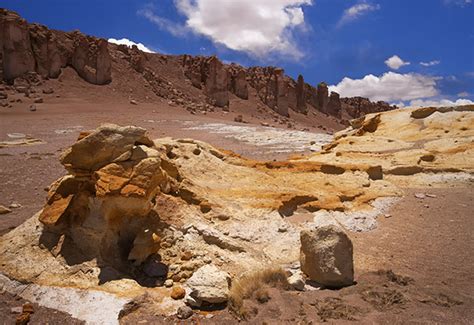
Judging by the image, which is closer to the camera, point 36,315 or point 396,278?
point 36,315

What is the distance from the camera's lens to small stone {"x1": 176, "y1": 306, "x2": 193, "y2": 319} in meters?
4.71

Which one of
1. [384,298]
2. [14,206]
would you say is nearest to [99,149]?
[14,206]

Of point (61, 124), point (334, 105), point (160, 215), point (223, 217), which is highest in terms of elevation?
point (334, 105)

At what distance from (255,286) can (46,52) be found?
53095mm

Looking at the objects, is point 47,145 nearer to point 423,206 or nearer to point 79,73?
point 423,206

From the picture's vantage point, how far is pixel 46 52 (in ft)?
159

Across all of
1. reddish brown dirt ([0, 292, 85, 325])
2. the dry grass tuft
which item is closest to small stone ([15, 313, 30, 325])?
reddish brown dirt ([0, 292, 85, 325])

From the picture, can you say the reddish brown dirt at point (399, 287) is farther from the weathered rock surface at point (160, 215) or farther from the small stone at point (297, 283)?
the weathered rock surface at point (160, 215)

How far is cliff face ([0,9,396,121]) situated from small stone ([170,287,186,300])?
1875 inches

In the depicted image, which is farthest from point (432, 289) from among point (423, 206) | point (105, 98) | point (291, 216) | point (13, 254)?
point (105, 98)

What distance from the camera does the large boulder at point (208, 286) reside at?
4926mm

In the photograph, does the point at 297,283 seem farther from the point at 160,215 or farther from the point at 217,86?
the point at 217,86

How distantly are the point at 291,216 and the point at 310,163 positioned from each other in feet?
9.13

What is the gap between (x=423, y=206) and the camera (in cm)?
874
